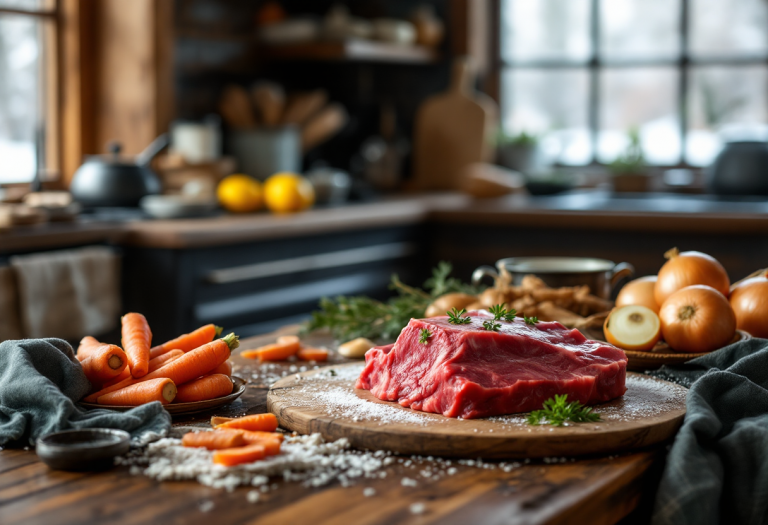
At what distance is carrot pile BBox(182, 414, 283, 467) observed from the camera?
963 mm

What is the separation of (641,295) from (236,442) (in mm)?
870

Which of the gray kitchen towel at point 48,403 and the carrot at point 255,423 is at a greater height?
the gray kitchen towel at point 48,403

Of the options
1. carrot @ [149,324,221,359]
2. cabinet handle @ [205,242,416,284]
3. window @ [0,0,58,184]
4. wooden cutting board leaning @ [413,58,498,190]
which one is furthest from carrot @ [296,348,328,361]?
wooden cutting board leaning @ [413,58,498,190]

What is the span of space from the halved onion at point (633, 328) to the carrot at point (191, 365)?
24.8 inches

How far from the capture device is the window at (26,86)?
3.58 m

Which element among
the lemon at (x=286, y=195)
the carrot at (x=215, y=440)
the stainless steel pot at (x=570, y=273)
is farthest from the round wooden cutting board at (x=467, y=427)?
the lemon at (x=286, y=195)

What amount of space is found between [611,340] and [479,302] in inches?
10.2

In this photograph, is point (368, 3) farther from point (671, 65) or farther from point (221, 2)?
point (671, 65)

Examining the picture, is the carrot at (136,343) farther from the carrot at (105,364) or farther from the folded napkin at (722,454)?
the folded napkin at (722,454)

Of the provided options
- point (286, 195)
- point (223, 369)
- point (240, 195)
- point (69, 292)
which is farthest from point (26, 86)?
point (223, 369)

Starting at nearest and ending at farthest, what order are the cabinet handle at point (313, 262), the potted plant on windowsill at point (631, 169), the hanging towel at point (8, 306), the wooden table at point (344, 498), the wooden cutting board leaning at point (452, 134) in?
the wooden table at point (344, 498), the hanging towel at point (8, 306), the cabinet handle at point (313, 262), the potted plant on windowsill at point (631, 169), the wooden cutting board leaning at point (452, 134)

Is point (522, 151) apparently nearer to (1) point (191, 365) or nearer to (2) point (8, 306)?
(2) point (8, 306)

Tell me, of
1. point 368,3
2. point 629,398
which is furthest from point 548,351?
point 368,3

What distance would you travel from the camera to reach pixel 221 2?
4.29 m
